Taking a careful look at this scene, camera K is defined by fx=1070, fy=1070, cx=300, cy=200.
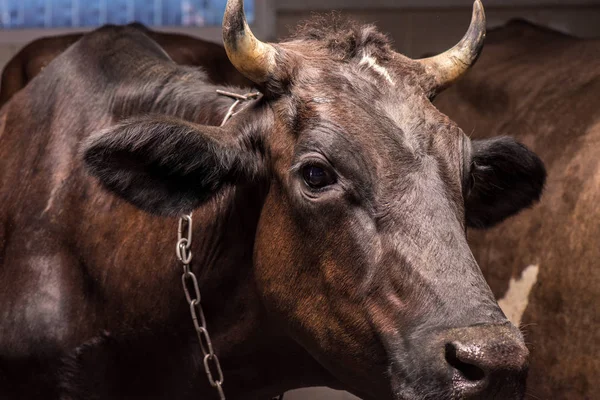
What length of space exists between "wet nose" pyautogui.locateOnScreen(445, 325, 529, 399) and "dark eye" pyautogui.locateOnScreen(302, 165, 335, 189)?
0.62 m

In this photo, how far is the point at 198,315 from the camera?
3625mm

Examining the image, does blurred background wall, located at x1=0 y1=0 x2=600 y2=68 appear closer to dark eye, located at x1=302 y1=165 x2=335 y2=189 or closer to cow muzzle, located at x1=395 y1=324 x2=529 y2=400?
dark eye, located at x1=302 y1=165 x2=335 y2=189

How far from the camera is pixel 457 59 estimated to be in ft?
12.2

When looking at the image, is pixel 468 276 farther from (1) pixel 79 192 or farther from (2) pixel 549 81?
(2) pixel 549 81

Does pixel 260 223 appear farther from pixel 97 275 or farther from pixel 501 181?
pixel 501 181

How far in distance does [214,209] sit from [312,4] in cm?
468

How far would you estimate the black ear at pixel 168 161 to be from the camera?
3336 millimetres

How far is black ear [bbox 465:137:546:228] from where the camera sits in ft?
12.5

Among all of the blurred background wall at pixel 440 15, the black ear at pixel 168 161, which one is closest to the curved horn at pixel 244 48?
the black ear at pixel 168 161

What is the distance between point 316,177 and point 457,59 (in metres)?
0.86

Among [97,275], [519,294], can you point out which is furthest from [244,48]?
[519,294]

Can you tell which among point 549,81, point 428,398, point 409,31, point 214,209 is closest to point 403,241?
point 428,398

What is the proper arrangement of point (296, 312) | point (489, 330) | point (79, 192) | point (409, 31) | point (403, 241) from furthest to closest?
1. point (409, 31)
2. point (79, 192)
3. point (296, 312)
4. point (403, 241)
5. point (489, 330)

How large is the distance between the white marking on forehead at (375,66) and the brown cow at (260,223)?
0.01m
